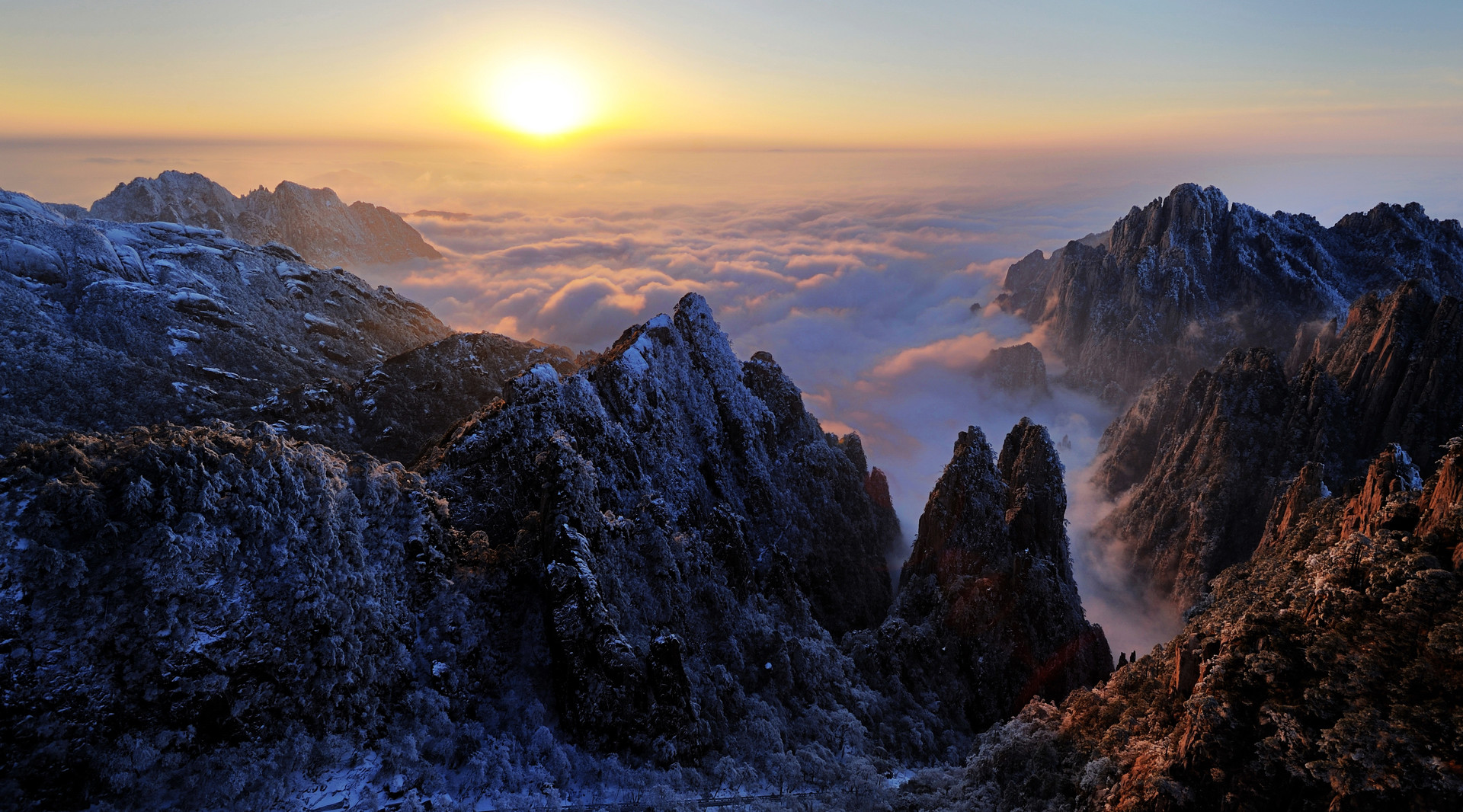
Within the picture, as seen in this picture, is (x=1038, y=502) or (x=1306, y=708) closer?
(x=1306, y=708)

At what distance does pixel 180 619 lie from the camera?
3147cm

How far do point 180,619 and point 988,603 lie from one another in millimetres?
69462

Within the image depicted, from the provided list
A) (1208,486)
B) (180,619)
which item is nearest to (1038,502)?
(1208,486)

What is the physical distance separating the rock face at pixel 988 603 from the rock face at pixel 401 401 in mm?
54504

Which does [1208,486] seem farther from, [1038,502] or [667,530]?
[667,530]

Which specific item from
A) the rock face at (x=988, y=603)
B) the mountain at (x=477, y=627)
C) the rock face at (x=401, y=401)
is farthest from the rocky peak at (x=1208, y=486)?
the rock face at (x=401, y=401)

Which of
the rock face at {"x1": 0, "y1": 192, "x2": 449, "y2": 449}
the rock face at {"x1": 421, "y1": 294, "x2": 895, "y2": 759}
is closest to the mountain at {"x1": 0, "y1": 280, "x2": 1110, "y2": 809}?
the rock face at {"x1": 421, "y1": 294, "x2": 895, "y2": 759}

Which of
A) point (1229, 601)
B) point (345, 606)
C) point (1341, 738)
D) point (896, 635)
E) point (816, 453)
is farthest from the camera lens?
point (816, 453)

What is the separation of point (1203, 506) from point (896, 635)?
88.0 m

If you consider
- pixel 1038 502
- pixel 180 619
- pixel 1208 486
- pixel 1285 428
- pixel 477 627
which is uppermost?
pixel 180 619

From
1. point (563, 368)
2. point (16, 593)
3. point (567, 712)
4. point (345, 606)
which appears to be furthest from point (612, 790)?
point (563, 368)

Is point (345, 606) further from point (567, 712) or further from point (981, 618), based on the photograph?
point (981, 618)

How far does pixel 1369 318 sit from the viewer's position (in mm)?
137125

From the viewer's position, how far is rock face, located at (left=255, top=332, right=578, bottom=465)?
90.9 metres
